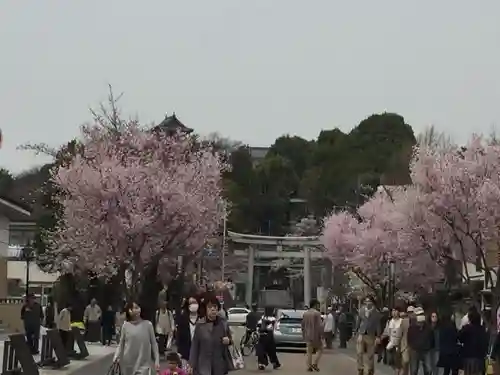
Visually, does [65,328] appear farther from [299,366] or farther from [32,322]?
[299,366]

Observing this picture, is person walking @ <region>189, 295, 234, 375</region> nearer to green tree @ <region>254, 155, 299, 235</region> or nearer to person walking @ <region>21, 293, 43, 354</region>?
person walking @ <region>21, 293, 43, 354</region>

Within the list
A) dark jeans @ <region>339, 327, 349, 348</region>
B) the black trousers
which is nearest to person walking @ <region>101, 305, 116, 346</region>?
the black trousers

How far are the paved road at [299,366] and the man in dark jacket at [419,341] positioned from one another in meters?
4.35

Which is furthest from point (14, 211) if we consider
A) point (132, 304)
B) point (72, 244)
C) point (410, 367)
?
point (132, 304)

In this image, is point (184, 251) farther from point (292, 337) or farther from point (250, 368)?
point (250, 368)

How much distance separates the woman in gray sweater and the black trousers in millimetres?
14118

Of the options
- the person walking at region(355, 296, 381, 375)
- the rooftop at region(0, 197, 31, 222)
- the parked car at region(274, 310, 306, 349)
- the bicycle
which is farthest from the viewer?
the rooftop at region(0, 197, 31, 222)

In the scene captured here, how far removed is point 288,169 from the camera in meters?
89.4

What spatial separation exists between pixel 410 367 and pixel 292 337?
48.8 ft

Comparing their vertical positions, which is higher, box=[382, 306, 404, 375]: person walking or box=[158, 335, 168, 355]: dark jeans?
box=[382, 306, 404, 375]: person walking

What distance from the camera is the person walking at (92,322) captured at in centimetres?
3412

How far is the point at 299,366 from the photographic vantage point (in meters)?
28.3

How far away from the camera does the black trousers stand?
2678 cm

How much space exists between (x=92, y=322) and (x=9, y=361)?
734 inches
